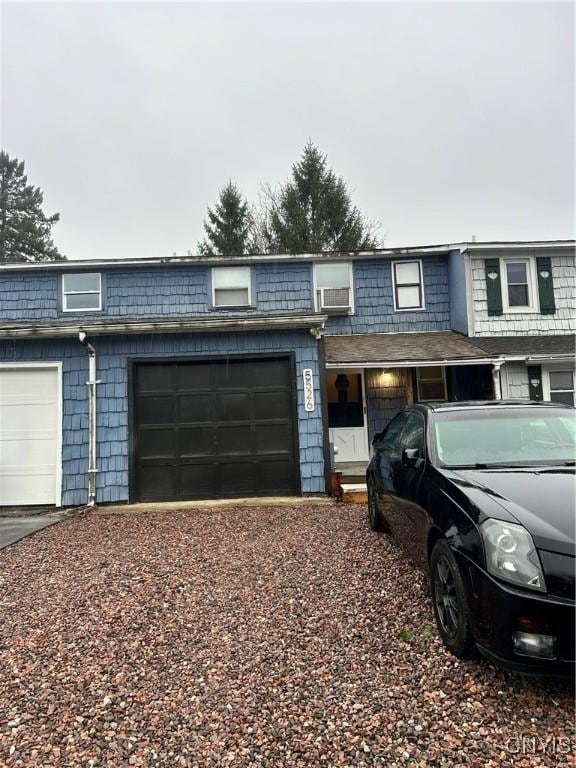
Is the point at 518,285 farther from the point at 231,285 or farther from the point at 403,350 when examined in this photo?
the point at 231,285

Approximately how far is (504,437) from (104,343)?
6459 millimetres

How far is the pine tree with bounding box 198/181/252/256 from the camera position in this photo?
23.2 m

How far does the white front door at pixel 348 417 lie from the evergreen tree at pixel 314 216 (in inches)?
491

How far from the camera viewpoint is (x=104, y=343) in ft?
24.0

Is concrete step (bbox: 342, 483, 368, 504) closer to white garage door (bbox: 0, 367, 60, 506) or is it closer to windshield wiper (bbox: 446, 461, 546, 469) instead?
windshield wiper (bbox: 446, 461, 546, 469)

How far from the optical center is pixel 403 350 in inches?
360

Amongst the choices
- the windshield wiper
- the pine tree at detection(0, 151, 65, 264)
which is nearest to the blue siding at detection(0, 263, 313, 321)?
the windshield wiper

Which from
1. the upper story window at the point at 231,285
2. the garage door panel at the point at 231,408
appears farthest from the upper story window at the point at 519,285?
the garage door panel at the point at 231,408

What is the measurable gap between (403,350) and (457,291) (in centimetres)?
266

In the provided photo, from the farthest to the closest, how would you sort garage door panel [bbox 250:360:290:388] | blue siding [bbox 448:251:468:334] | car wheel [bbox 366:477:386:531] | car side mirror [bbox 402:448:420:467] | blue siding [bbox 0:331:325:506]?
blue siding [bbox 448:251:468:334]
garage door panel [bbox 250:360:290:388]
blue siding [bbox 0:331:325:506]
car wheel [bbox 366:477:386:531]
car side mirror [bbox 402:448:420:467]

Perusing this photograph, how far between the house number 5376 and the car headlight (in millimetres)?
5190

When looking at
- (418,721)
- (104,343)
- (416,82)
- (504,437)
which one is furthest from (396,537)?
(416,82)

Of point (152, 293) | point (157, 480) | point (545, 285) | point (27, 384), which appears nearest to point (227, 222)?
point (152, 293)

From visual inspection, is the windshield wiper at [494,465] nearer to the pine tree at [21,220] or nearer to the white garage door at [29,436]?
the white garage door at [29,436]
